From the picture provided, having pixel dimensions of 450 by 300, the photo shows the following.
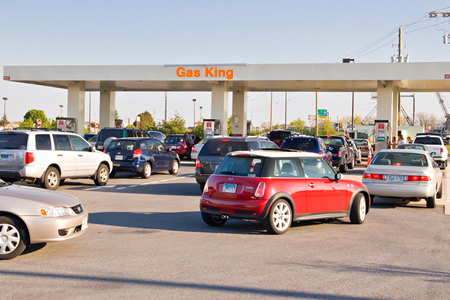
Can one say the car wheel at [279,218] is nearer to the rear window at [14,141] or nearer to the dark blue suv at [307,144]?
the rear window at [14,141]

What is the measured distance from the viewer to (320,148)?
21.8 meters

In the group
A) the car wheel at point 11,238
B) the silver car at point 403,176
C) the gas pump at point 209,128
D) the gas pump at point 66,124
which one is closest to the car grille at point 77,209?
the car wheel at point 11,238

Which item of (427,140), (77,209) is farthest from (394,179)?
(427,140)

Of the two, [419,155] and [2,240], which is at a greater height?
[419,155]

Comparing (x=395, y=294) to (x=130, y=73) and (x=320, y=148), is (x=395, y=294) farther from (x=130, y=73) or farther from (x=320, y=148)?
(x=130, y=73)

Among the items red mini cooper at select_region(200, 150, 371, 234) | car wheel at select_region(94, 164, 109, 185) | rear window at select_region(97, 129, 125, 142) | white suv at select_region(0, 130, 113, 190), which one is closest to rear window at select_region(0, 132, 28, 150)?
white suv at select_region(0, 130, 113, 190)

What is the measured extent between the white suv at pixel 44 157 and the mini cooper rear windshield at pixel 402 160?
29.8 feet

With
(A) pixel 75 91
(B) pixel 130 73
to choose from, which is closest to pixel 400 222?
(B) pixel 130 73

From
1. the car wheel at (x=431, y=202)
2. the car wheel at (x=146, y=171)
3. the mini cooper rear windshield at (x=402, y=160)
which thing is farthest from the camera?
the car wheel at (x=146, y=171)

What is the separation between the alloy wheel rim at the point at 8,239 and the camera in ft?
24.1

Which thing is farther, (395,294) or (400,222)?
(400,222)

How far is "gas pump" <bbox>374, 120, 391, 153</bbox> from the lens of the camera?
110 ft

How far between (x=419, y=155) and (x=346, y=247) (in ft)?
22.5

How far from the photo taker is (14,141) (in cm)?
1554
